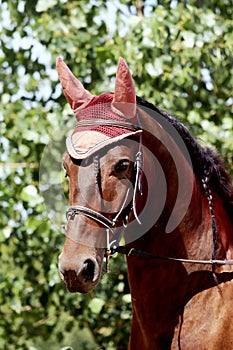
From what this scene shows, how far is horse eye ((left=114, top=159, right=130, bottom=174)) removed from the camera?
278 centimetres

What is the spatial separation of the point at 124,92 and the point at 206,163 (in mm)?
562

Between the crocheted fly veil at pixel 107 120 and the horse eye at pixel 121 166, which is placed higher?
the crocheted fly veil at pixel 107 120

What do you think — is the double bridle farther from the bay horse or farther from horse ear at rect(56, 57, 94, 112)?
horse ear at rect(56, 57, 94, 112)

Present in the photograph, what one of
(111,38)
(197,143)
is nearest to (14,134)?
(111,38)

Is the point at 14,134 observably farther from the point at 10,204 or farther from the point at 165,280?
the point at 165,280

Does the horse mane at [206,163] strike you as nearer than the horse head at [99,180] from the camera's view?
No

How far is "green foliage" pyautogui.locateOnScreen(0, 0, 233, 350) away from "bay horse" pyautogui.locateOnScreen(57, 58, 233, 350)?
1.68m

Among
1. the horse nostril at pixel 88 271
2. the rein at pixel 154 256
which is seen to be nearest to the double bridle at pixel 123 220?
the rein at pixel 154 256

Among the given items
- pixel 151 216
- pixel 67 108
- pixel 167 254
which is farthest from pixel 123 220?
pixel 67 108

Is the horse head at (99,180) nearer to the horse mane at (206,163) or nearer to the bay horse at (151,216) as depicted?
the bay horse at (151,216)

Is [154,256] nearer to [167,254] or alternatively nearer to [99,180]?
[167,254]

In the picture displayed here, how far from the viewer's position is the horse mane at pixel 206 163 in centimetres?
307

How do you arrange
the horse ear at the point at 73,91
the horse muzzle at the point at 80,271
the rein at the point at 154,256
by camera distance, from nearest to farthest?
the horse muzzle at the point at 80,271, the rein at the point at 154,256, the horse ear at the point at 73,91

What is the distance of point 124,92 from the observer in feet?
9.22
